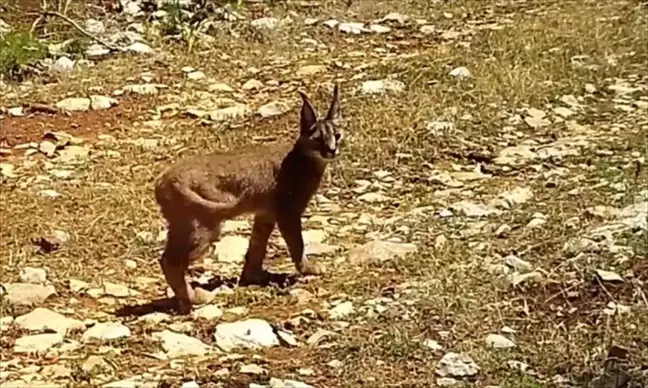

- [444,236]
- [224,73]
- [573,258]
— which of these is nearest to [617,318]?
[573,258]

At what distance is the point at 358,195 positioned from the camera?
698 cm

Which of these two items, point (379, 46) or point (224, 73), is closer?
point (224, 73)

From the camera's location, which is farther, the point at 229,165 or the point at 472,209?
the point at 472,209

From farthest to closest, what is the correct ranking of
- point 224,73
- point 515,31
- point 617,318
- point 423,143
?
point 515,31 → point 224,73 → point 423,143 → point 617,318

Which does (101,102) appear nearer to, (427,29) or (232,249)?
(232,249)

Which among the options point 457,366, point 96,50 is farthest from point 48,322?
point 96,50

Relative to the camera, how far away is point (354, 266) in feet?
19.7

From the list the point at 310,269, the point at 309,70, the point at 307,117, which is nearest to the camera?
the point at 310,269

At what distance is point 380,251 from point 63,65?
355cm

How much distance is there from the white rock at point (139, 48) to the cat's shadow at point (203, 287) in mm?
3648

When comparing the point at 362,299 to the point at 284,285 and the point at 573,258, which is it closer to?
the point at 284,285

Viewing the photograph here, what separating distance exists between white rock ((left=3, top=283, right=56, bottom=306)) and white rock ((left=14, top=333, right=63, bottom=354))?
0.35 m

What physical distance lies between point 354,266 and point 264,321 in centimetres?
78

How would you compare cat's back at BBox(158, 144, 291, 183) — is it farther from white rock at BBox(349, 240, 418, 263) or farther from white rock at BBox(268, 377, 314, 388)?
white rock at BBox(268, 377, 314, 388)
